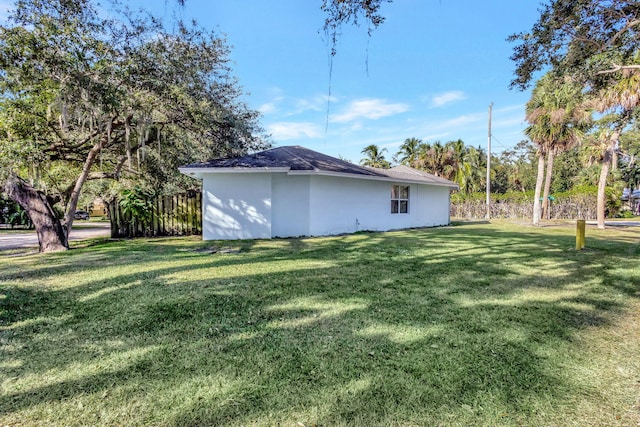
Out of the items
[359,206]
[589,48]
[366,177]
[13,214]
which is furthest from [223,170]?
[13,214]

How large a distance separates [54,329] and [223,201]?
300 inches

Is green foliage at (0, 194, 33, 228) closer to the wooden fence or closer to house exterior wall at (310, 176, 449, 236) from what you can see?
house exterior wall at (310, 176, 449, 236)

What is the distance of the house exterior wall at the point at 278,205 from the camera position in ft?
35.0

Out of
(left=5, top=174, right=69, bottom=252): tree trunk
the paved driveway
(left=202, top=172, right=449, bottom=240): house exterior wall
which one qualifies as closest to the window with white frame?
(left=202, top=172, right=449, bottom=240): house exterior wall

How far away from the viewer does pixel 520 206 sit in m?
24.6

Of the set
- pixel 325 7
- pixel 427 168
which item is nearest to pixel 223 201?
pixel 325 7

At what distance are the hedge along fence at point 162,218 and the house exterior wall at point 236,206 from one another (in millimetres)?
1908

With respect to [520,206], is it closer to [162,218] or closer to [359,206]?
[359,206]

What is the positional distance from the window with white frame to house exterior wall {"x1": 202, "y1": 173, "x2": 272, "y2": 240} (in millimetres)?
6250

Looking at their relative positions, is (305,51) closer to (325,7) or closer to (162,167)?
(325,7)

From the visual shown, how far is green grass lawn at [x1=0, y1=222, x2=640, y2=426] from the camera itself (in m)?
2.08

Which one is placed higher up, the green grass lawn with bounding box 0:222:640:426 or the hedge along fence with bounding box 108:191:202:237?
the hedge along fence with bounding box 108:191:202:237

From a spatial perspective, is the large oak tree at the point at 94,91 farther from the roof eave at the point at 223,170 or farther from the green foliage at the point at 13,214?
the green foliage at the point at 13,214

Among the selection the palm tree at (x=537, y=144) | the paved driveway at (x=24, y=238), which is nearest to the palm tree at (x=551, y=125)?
the palm tree at (x=537, y=144)
